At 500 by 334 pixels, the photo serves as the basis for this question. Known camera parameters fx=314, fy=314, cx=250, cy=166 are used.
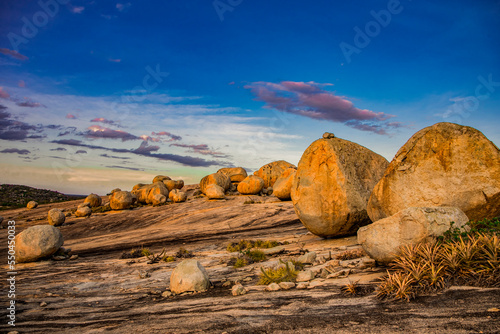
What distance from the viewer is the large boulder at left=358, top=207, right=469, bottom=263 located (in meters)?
7.94

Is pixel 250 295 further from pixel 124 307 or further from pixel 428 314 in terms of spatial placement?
pixel 428 314

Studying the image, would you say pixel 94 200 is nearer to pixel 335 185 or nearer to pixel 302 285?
pixel 335 185

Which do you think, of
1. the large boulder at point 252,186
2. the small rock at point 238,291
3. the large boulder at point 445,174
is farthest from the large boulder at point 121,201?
the small rock at point 238,291

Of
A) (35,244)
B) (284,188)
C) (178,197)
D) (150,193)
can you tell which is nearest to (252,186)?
(284,188)

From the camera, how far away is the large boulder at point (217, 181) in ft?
130

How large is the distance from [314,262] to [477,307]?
5490mm

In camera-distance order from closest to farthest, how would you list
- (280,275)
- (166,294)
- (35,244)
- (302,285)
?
(302,285) → (280,275) → (166,294) → (35,244)

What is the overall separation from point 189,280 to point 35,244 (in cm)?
1102

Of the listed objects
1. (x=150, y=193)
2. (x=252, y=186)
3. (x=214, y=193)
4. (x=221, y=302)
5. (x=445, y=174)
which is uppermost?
(x=445, y=174)

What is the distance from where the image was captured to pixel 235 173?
147ft

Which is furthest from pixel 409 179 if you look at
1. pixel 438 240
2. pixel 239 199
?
pixel 239 199

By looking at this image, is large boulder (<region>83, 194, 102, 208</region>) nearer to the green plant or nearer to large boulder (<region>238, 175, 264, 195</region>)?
large boulder (<region>238, 175, 264, 195</region>)

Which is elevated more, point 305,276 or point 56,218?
point 305,276

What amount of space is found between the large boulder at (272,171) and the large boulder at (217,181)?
4.35 metres
